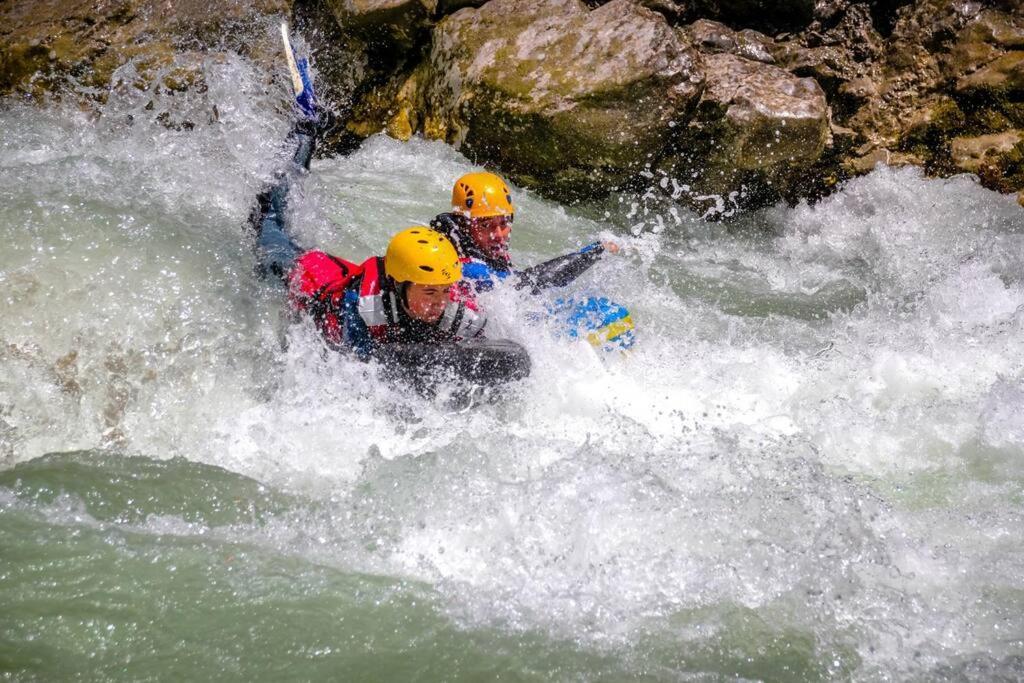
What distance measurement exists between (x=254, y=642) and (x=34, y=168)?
13.7 ft

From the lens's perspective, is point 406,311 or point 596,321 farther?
point 596,321

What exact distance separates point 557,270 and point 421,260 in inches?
50.2

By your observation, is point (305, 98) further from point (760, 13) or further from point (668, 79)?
point (760, 13)

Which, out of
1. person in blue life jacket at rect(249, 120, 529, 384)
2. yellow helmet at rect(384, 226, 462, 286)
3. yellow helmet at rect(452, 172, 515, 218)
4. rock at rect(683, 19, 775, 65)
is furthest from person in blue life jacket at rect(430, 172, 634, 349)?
rock at rect(683, 19, 775, 65)

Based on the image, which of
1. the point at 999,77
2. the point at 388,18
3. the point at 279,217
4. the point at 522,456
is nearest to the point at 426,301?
the point at 522,456

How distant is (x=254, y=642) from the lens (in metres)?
2.78

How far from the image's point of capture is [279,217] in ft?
16.8

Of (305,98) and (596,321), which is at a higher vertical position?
(305,98)

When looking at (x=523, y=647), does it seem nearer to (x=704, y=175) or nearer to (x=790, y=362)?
(x=790, y=362)

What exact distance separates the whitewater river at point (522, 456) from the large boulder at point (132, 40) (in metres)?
1.05

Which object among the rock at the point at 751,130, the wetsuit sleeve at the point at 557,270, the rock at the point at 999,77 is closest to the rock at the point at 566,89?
the rock at the point at 751,130

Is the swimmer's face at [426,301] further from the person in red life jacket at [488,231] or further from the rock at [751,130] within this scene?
the rock at [751,130]

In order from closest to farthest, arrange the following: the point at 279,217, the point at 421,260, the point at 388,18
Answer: the point at 421,260 < the point at 279,217 < the point at 388,18

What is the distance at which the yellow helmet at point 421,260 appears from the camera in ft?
12.0
